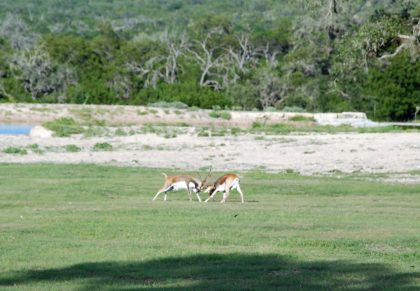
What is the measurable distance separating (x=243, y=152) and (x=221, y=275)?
1128 inches

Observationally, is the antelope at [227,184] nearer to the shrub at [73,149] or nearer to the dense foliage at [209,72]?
the shrub at [73,149]

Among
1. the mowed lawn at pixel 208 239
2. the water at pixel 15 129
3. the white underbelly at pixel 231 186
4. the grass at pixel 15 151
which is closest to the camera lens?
the mowed lawn at pixel 208 239

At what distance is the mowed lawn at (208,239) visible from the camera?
11086 millimetres

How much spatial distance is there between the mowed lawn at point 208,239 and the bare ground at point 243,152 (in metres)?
8.29

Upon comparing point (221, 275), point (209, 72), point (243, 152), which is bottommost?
point (243, 152)

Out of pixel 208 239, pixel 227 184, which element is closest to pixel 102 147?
pixel 227 184

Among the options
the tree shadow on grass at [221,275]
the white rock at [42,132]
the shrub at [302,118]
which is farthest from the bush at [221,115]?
the tree shadow on grass at [221,275]

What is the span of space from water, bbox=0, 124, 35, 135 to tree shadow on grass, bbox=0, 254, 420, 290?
157 ft

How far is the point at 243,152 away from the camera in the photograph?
39.9 metres

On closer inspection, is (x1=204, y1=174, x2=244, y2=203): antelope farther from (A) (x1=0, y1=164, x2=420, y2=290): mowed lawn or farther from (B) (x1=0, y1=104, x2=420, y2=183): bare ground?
(B) (x1=0, y1=104, x2=420, y2=183): bare ground

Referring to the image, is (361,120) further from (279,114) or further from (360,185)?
(360,185)

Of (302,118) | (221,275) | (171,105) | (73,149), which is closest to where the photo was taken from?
(221,275)

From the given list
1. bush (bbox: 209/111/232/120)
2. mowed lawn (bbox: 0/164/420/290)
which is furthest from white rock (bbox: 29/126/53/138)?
mowed lawn (bbox: 0/164/420/290)

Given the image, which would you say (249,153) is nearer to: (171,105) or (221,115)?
(221,115)
